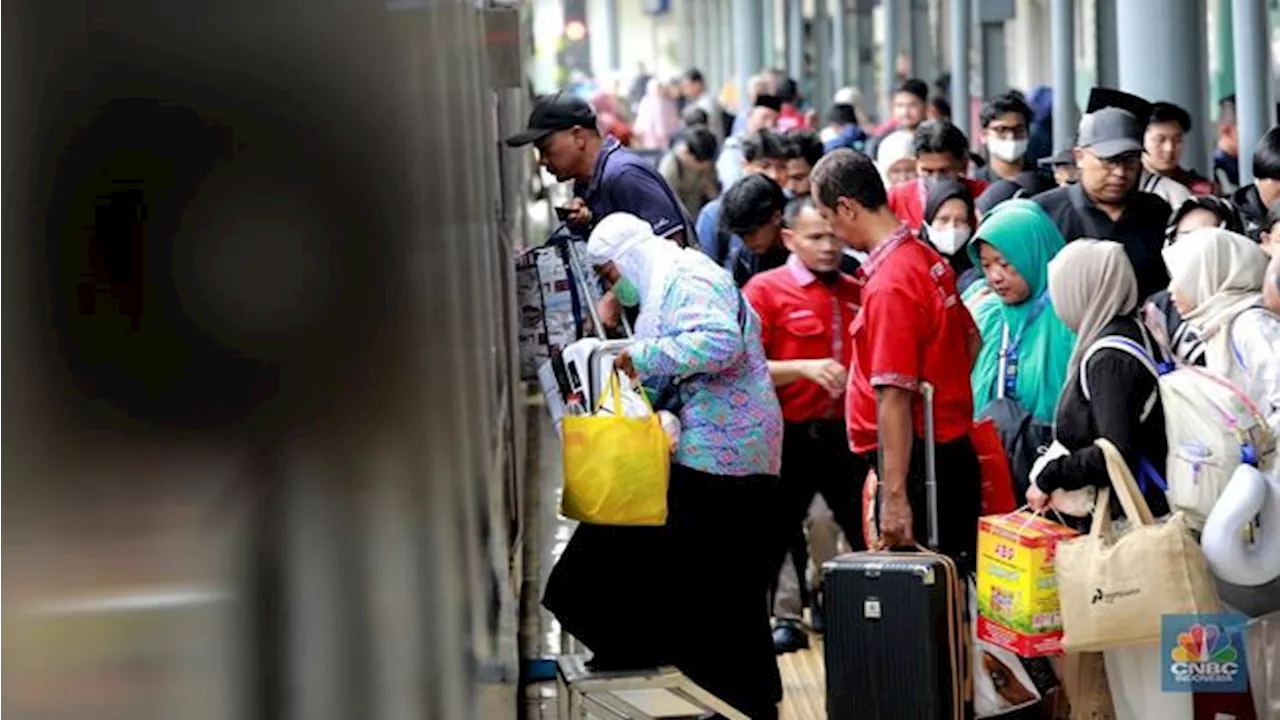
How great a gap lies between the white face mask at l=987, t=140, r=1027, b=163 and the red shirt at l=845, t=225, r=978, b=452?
3.24 m

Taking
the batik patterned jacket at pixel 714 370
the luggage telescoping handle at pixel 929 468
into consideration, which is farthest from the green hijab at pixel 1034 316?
the batik patterned jacket at pixel 714 370

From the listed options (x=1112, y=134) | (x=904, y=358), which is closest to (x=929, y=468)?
(x=904, y=358)

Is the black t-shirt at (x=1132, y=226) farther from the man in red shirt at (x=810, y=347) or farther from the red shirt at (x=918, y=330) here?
the red shirt at (x=918, y=330)

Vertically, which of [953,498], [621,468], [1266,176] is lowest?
[953,498]

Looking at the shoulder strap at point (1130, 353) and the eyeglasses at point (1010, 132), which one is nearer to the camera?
the shoulder strap at point (1130, 353)

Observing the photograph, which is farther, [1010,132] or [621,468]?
[1010,132]

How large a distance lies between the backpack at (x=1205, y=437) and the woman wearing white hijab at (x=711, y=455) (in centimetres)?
98

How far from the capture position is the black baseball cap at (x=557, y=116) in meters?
6.41

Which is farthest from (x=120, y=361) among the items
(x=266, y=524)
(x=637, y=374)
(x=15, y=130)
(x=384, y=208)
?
(x=637, y=374)

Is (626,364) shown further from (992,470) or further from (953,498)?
(992,470)

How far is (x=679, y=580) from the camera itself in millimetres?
5535

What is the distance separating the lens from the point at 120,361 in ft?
2.75

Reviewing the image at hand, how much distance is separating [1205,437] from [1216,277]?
47 centimetres

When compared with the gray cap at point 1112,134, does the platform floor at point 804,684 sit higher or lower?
lower
